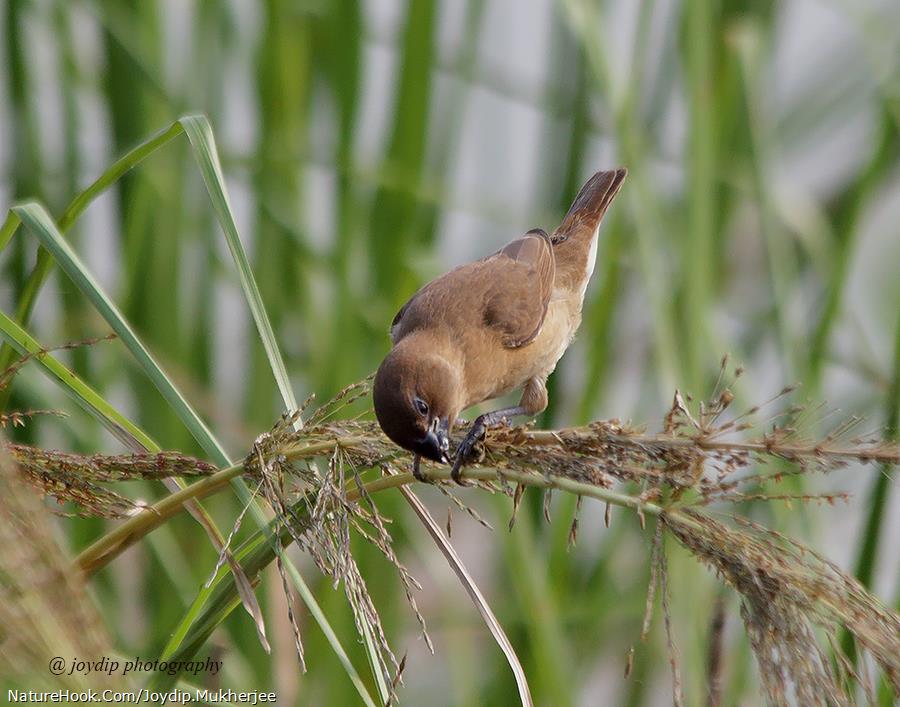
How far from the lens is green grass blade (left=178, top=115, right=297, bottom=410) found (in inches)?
61.9

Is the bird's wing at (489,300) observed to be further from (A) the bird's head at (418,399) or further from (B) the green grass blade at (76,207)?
(B) the green grass blade at (76,207)

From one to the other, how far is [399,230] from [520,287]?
0.43 m

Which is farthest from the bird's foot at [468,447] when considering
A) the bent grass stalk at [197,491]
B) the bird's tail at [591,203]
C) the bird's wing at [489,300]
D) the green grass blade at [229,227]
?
the bird's tail at [591,203]

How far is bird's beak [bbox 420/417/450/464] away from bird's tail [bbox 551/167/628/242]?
1.40 meters

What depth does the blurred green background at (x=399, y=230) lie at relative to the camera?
9.48 ft

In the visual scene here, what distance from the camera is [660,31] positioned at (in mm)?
3537

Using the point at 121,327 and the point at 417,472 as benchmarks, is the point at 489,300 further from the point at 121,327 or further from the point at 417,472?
the point at 121,327

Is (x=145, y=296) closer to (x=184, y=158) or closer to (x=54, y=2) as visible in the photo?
(x=184, y=158)

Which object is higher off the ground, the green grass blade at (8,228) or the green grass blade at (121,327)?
the green grass blade at (8,228)

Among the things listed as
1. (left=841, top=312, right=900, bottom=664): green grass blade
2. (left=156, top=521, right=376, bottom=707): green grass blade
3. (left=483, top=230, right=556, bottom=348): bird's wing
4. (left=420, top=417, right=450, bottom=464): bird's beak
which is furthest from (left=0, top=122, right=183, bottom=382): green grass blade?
(left=841, top=312, right=900, bottom=664): green grass blade

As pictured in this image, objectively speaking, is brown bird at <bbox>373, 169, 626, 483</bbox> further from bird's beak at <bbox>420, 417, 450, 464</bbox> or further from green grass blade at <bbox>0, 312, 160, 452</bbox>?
green grass blade at <bbox>0, 312, 160, 452</bbox>

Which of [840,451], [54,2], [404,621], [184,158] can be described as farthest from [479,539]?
[840,451]

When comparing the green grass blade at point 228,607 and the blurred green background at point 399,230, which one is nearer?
the green grass blade at point 228,607

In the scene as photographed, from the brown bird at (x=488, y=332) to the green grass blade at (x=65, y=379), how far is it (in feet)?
1.44
